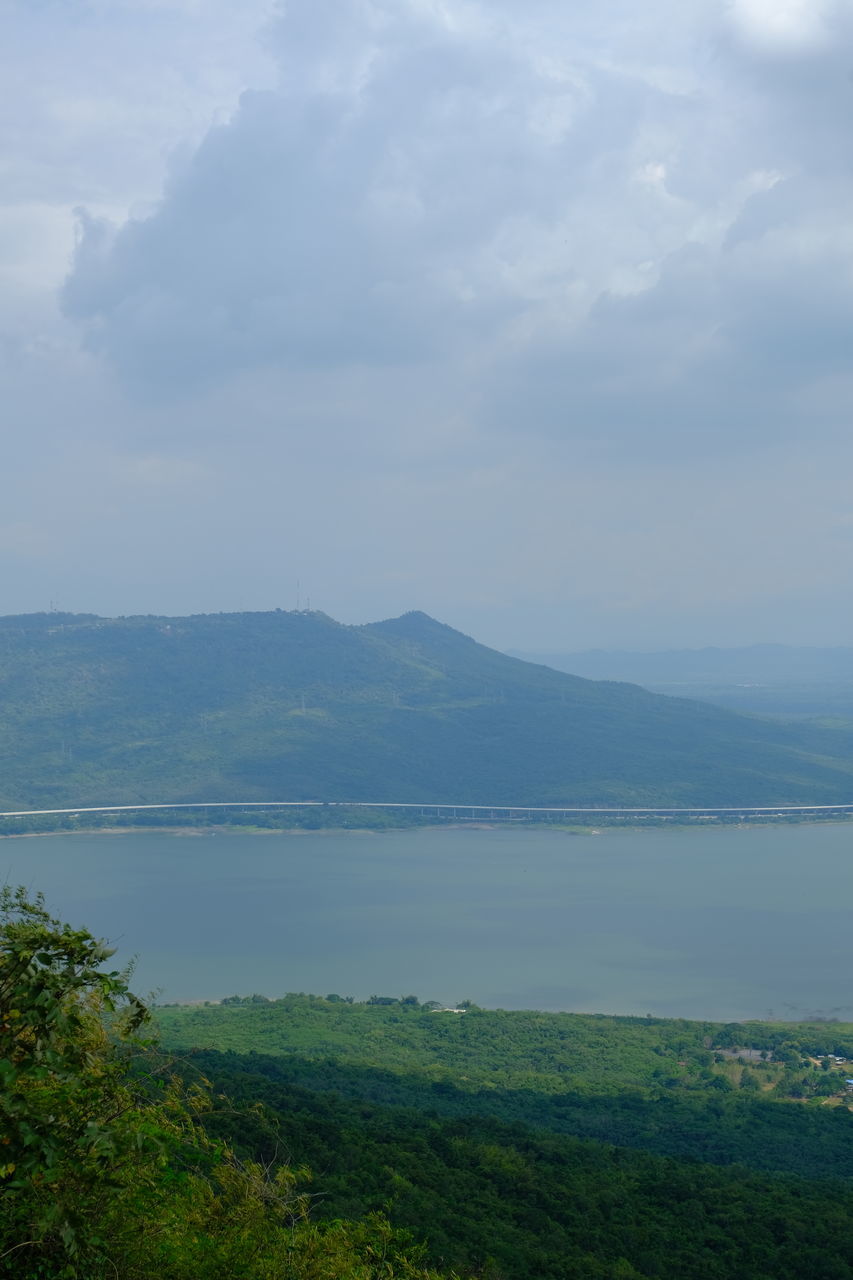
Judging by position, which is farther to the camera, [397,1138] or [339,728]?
[339,728]

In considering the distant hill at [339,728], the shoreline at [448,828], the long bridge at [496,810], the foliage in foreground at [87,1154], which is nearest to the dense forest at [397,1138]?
the foliage in foreground at [87,1154]

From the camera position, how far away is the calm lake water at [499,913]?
2945 cm

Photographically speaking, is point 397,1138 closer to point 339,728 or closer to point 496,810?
point 496,810

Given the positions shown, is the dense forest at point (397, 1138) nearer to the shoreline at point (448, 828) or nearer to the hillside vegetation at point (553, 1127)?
the hillside vegetation at point (553, 1127)

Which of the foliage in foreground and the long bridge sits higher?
the foliage in foreground

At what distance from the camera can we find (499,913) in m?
37.3

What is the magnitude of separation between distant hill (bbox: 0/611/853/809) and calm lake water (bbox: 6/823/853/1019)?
453 inches

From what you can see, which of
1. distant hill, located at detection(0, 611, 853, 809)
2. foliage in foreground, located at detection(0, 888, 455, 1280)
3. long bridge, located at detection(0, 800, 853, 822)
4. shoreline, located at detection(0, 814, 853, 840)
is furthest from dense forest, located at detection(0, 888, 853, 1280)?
distant hill, located at detection(0, 611, 853, 809)

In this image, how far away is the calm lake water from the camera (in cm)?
2945

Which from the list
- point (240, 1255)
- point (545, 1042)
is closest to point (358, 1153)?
point (240, 1255)

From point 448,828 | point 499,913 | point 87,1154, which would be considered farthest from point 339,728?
point 87,1154

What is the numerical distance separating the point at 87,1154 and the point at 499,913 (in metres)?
34.0

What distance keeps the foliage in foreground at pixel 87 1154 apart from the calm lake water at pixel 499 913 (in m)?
20.1

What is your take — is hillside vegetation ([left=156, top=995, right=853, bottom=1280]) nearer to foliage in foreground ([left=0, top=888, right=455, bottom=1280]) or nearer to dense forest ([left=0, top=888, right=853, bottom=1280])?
dense forest ([left=0, top=888, right=853, bottom=1280])
